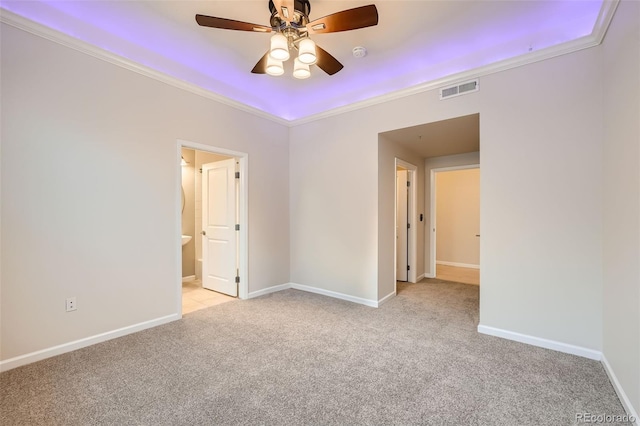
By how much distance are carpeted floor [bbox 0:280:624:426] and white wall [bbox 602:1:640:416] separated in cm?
33

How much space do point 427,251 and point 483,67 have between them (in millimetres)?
3593

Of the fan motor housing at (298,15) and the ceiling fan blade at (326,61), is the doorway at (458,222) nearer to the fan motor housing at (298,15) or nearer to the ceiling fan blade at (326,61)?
the ceiling fan blade at (326,61)

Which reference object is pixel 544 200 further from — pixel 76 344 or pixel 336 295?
pixel 76 344

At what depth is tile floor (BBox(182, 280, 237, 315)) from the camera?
150 inches

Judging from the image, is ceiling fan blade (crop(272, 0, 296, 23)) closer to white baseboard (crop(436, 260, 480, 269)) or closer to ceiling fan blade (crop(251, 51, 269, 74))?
ceiling fan blade (crop(251, 51, 269, 74))

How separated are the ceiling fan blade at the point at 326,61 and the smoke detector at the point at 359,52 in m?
0.61

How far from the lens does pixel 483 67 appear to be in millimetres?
2893

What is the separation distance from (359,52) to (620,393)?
363 centimetres

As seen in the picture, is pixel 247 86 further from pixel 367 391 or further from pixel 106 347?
pixel 367 391

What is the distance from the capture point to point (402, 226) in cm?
525

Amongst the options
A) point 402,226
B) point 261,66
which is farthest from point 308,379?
point 402,226

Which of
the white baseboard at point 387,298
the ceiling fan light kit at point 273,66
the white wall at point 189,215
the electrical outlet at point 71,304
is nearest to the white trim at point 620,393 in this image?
the white baseboard at point 387,298

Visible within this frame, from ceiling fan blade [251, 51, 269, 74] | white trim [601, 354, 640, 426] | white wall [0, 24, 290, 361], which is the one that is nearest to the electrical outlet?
white wall [0, 24, 290, 361]

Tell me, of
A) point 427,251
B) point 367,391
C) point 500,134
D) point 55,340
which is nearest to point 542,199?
point 500,134
